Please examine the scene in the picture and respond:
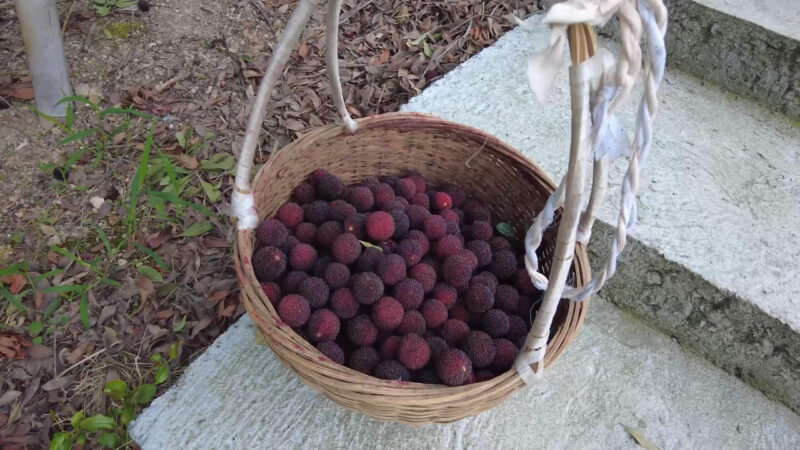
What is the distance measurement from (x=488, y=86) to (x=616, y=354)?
2.89 feet

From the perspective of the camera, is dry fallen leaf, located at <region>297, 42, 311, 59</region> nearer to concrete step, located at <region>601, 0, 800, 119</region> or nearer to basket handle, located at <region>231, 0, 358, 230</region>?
basket handle, located at <region>231, 0, 358, 230</region>

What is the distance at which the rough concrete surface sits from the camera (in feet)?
3.50

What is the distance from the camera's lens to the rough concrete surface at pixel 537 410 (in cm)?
107

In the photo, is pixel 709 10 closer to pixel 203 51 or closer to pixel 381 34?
pixel 381 34

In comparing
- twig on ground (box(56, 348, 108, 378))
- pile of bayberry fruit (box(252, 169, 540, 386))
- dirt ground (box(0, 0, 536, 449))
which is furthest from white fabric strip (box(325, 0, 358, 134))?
twig on ground (box(56, 348, 108, 378))

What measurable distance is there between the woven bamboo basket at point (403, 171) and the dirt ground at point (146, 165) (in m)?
0.35

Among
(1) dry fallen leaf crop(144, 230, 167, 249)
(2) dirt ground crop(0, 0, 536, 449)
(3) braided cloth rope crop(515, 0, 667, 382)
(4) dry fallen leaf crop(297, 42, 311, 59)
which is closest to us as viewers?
(3) braided cloth rope crop(515, 0, 667, 382)

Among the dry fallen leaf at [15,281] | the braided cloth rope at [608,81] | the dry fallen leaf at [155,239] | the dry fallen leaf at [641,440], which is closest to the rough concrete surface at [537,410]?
the dry fallen leaf at [641,440]

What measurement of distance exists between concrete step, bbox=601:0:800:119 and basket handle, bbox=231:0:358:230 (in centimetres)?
113

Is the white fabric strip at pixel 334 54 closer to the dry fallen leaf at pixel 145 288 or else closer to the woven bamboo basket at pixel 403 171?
the woven bamboo basket at pixel 403 171

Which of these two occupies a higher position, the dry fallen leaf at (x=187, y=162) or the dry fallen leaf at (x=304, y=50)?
the dry fallen leaf at (x=304, y=50)

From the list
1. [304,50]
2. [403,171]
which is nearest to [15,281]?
[403,171]

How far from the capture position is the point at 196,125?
1570 mm

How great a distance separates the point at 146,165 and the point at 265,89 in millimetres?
641
